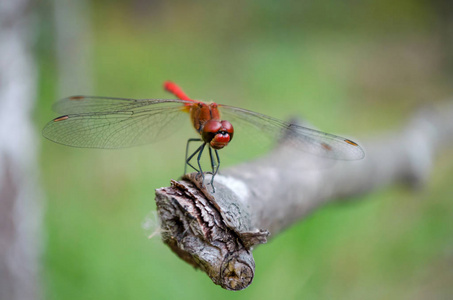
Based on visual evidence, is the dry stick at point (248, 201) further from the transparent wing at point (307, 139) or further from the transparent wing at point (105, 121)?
the transparent wing at point (105, 121)

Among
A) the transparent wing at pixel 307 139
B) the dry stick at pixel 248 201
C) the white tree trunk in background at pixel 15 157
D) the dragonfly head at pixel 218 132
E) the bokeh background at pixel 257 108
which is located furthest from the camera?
the bokeh background at pixel 257 108

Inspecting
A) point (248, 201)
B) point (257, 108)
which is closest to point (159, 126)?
point (248, 201)

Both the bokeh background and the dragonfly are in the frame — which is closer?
the dragonfly

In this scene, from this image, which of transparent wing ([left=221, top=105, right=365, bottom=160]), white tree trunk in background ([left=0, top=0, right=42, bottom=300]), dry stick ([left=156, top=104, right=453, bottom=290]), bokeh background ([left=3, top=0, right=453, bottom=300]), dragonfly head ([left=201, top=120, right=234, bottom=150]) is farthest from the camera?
bokeh background ([left=3, top=0, right=453, bottom=300])

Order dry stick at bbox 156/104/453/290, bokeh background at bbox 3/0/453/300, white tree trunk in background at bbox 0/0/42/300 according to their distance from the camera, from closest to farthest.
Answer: dry stick at bbox 156/104/453/290 → white tree trunk in background at bbox 0/0/42/300 → bokeh background at bbox 3/0/453/300

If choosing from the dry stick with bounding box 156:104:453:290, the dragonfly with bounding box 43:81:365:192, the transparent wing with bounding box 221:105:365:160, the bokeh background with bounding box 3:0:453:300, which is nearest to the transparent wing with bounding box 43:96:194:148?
the dragonfly with bounding box 43:81:365:192

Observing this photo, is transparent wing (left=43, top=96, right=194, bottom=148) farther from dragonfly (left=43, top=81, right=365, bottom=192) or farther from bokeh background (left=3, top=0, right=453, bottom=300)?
bokeh background (left=3, top=0, right=453, bottom=300)

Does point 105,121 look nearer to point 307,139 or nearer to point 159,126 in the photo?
point 159,126

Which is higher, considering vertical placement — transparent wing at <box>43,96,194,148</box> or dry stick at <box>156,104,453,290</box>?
transparent wing at <box>43,96,194,148</box>

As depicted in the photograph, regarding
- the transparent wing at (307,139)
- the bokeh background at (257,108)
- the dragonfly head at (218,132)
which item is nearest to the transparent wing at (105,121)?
the dragonfly head at (218,132)
